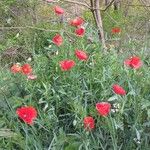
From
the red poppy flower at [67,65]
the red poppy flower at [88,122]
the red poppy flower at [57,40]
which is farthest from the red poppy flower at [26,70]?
the red poppy flower at [88,122]

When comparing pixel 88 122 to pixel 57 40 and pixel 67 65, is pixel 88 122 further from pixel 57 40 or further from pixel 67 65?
pixel 57 40

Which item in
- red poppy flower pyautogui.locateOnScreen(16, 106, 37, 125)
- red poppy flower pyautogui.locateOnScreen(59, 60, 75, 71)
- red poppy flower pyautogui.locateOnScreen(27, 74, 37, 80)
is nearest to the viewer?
red poppy flower pyautogui.locateOnScreen(16, 106, 37, 125)

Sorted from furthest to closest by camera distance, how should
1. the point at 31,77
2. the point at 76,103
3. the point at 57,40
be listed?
the point at 57,40 < the point at 31,77 < the point at 76,103

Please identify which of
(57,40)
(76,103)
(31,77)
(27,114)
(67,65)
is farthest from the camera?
(57,40)

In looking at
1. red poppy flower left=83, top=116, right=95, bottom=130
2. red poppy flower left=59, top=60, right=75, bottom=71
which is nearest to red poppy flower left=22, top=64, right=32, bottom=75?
red poppy flower left=59, top=60, right=75, bottom=71

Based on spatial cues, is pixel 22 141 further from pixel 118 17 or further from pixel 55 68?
pixel 118 17

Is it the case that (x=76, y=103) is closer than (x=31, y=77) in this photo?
Yes

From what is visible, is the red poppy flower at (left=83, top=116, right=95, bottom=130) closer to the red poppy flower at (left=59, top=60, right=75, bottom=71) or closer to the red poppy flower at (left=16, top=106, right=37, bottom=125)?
the red poppy flower at (left=16, top=106, right=37, bottom=125)

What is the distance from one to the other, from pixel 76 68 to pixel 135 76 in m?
0.37

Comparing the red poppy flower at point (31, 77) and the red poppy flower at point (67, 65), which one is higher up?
the red poppy flower at point (67, 65)

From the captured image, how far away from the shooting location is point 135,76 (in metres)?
3.02

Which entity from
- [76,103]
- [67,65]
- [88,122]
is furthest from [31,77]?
[88,122]

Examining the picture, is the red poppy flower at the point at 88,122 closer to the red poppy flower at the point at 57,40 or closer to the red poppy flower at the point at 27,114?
the red poppy flower at the point at 27,114

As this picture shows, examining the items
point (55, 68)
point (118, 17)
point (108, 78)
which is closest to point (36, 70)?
point (55, 68)
